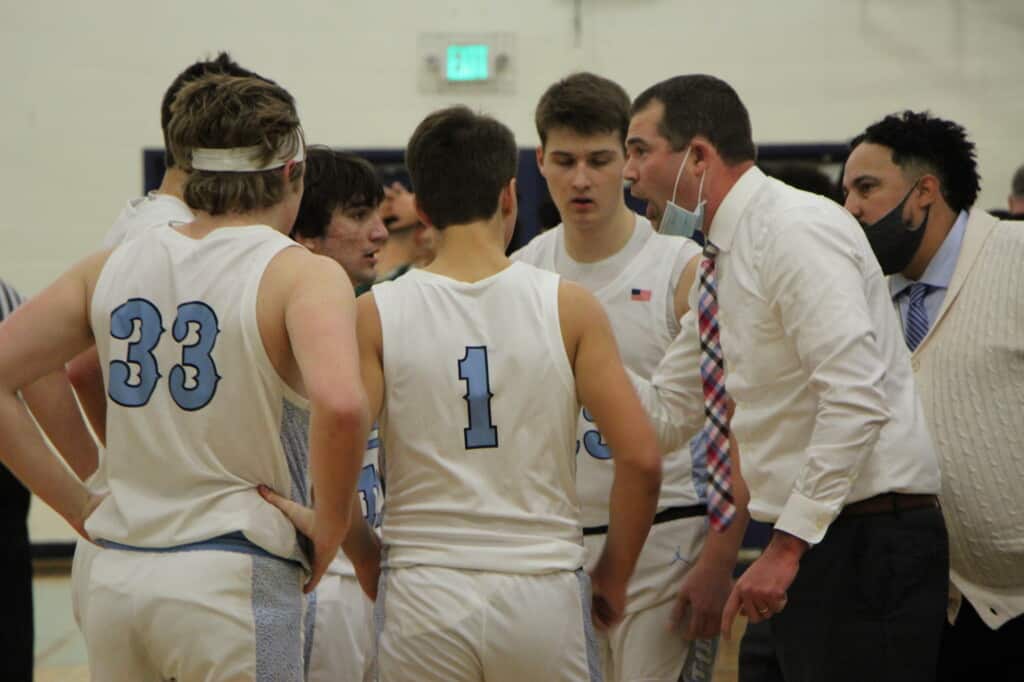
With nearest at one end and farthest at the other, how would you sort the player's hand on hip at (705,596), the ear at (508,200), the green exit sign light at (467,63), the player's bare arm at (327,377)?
the player's bare arm at (327,377) → the ear at (508,200) → the player's hand on hip at (705,596) → the green exit sign light at (467,63)

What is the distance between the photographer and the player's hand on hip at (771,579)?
8.73 feet

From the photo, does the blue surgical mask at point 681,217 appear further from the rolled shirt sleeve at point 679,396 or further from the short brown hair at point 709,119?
the rolled shirt sleeve at point 679,396

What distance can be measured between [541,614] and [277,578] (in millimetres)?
531

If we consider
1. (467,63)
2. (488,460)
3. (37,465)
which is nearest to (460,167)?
(488,460)

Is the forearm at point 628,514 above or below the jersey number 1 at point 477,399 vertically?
below

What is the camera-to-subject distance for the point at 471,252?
279 cm

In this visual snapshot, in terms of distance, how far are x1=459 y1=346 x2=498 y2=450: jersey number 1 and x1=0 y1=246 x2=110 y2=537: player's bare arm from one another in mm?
769

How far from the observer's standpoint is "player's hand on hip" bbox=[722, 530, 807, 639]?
8.73 feet

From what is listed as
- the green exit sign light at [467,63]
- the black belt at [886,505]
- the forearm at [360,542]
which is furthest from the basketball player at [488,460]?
the green exit sign light at [467,63]

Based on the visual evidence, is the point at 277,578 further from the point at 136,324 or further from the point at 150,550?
the point at 136,324

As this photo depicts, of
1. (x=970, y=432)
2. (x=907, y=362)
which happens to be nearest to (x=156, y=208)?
(x=907, y=362)

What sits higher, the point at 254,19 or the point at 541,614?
the point at 254,19

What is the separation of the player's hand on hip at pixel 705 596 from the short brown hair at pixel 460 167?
1.17 metres

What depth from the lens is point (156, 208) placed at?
120 inches
